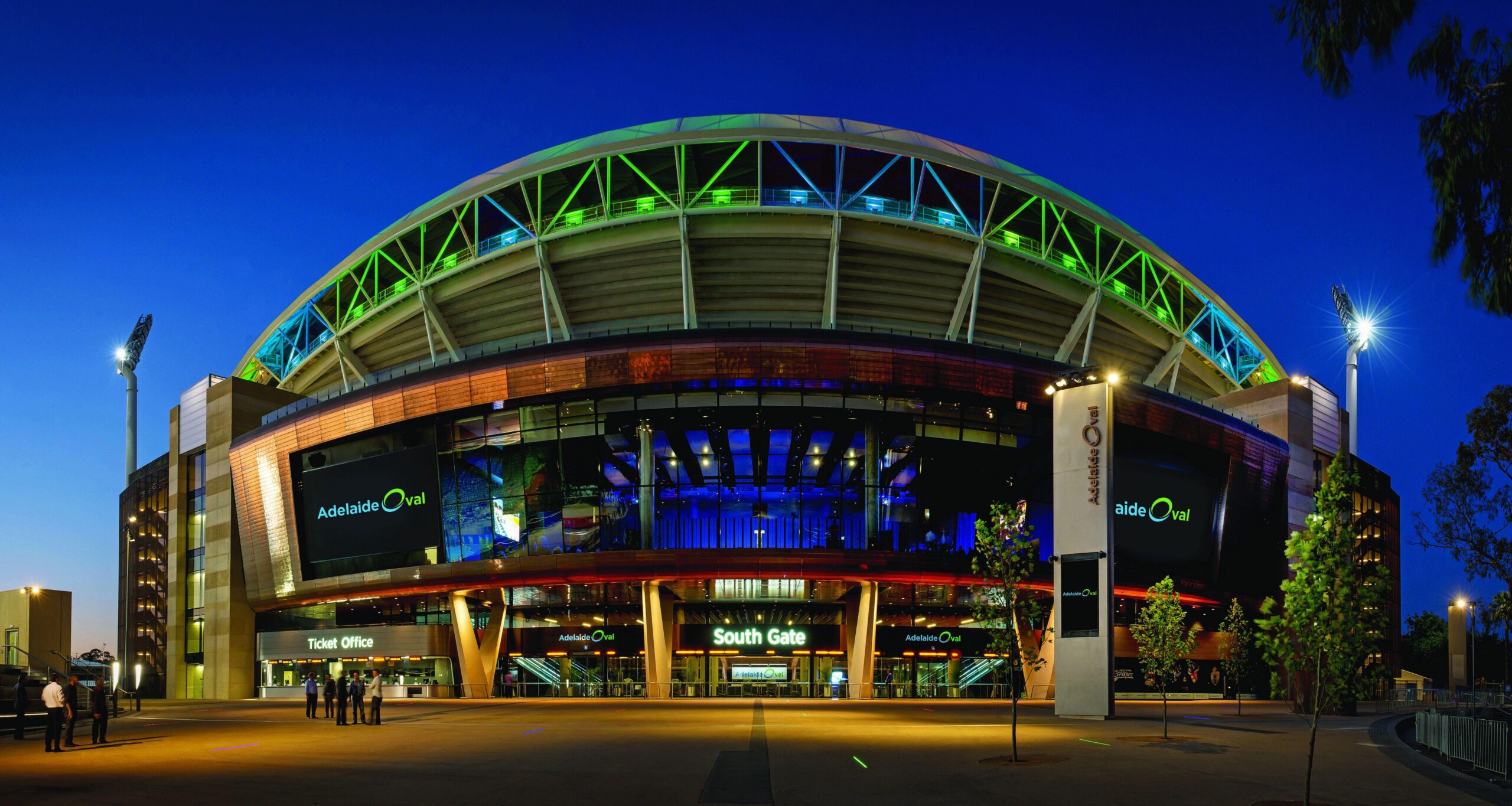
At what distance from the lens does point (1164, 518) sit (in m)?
57.4

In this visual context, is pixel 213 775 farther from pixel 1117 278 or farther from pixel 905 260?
pixel 1117 278

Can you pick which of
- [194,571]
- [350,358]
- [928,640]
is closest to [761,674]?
[928,640]

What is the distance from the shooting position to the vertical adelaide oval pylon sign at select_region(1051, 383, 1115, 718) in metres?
36.4

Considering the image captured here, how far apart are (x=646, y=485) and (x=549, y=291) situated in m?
11.8

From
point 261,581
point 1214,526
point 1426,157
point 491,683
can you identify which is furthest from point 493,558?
point 1426,157

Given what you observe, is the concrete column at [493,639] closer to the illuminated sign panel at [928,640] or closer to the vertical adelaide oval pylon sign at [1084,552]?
the illuminated sign panel at [928,640]

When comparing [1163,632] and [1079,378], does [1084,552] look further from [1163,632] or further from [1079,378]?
[1079,378]

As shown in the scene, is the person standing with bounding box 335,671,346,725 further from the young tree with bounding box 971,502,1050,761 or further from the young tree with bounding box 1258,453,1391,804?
the young tree with bounding box 1258,453,1391,804

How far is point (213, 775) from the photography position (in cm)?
1958

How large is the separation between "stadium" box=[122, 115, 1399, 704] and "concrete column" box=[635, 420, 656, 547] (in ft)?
0.45

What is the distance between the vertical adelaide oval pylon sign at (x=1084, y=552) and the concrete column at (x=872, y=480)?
538 inches

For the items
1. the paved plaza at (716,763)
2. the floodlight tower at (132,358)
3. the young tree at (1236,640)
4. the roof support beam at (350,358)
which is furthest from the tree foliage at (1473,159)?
the floodlight tower at (132,358)

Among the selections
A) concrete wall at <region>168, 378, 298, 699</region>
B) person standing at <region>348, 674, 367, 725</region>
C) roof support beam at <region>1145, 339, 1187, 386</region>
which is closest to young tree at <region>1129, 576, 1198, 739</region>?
person standing at <region>348, 674, 367, 725</region>

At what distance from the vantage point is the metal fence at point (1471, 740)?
20.5m
